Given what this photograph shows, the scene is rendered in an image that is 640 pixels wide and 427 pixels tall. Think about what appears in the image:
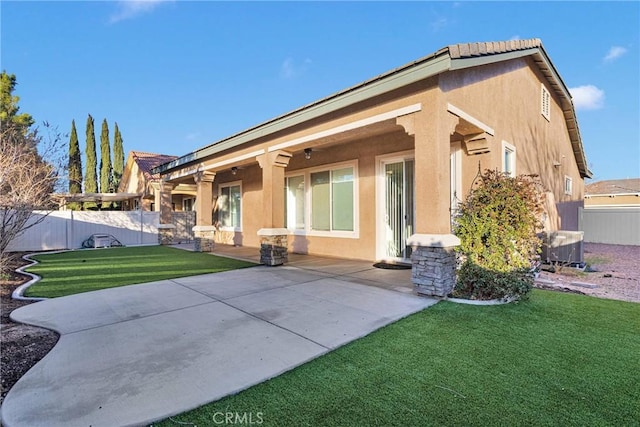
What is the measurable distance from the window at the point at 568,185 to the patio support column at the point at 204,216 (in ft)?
47.8

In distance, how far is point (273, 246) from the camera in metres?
8.42

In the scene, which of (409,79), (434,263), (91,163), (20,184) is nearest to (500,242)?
(434,263)

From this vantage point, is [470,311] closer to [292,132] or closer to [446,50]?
[446,50]

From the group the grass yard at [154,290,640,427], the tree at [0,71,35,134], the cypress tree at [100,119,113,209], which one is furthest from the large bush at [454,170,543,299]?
the cypress tree at [100,119,113,209]

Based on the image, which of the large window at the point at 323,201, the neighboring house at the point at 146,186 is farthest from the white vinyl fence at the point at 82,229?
the large window at the point at 323,201

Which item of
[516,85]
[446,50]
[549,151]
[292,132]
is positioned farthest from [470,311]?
[549,151]

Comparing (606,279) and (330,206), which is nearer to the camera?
(606,279)

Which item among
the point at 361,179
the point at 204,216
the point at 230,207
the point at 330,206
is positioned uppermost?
the point at 361,179

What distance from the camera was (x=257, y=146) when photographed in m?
9.23

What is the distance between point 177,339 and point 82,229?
45.3ft

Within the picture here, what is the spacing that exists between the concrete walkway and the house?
1743 millimetres

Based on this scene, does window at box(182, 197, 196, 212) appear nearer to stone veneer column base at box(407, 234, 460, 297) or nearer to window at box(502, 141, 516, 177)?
window at box(502, 141, 516, 177)

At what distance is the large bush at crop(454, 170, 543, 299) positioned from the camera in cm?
496

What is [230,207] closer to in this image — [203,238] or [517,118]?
[203,238]
